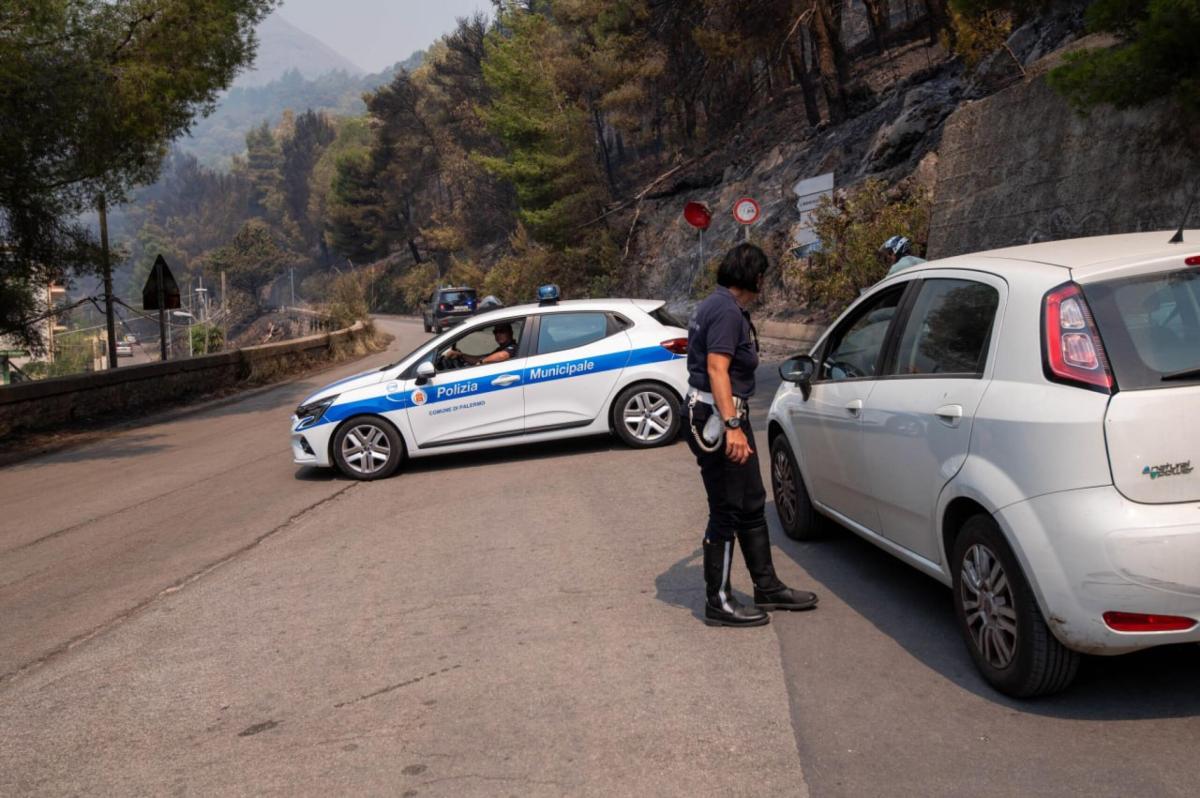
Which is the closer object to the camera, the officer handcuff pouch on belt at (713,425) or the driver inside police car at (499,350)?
the officer handcuff pouch on belt at (713,425)

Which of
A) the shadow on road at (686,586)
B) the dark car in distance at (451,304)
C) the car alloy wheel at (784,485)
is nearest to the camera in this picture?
the shadow on road at (686,586)

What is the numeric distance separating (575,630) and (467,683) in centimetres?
79

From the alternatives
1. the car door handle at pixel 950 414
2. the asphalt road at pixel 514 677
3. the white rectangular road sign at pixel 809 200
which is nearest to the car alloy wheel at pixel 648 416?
the asphalt road at pixel 514 677

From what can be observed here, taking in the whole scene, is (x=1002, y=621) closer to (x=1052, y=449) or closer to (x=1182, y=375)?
(x=1052, y=449)

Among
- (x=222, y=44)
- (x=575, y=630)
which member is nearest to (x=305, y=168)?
(x=222, y=44)

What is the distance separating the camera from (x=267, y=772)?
4012 mm

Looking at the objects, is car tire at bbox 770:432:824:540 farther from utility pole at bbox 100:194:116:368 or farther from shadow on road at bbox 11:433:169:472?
utility pole at bbox 100:194:116:368

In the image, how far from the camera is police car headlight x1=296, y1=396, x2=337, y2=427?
10680 millimetres

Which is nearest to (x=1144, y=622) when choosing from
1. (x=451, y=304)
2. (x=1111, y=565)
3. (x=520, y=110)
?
(x=1111, y=565)

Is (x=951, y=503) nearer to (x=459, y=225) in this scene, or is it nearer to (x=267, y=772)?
(x=267, y=772)

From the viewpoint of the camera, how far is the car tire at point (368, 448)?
10617 mm

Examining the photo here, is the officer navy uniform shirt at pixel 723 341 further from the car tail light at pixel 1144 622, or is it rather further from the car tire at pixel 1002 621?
the car tail light at pixel 1144 622

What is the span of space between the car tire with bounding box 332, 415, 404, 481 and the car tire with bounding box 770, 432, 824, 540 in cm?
469

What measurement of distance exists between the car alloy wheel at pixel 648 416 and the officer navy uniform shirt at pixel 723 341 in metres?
5.57
